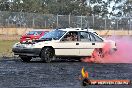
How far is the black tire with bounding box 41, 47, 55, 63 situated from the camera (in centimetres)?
2153

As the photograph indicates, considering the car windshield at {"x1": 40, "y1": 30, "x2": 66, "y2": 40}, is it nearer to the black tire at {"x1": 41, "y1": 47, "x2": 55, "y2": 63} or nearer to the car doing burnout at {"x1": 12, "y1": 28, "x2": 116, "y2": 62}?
the car doing burnout at {"x1": 12, "y1": 28, "x2": 116, "y2": 62}

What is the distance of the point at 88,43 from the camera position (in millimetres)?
22641

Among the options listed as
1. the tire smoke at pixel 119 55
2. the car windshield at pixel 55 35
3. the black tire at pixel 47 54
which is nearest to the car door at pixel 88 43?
the tire smoke at pixel 119 55

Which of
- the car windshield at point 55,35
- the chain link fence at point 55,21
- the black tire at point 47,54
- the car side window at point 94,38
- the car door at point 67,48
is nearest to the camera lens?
the black tire at point 47,54

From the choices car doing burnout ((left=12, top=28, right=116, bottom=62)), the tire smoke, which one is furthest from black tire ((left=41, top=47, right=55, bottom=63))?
the tire smoke

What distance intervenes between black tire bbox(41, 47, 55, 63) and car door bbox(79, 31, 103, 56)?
1406mm

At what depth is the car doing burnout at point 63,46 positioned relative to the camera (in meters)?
21.6

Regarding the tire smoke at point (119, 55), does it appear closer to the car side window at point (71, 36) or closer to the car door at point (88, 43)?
the car door at point (88, 43)

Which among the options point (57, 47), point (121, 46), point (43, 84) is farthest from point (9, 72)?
point (121, 46)

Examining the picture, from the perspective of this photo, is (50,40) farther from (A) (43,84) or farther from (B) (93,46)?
(A) (43,84)

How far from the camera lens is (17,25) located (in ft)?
187

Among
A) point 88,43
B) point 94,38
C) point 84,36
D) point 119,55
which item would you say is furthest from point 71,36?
point 119,55

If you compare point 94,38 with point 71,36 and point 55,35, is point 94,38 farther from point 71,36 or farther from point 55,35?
point 55,35

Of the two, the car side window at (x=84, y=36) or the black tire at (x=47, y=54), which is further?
the car side window at (x=84, y=36)
